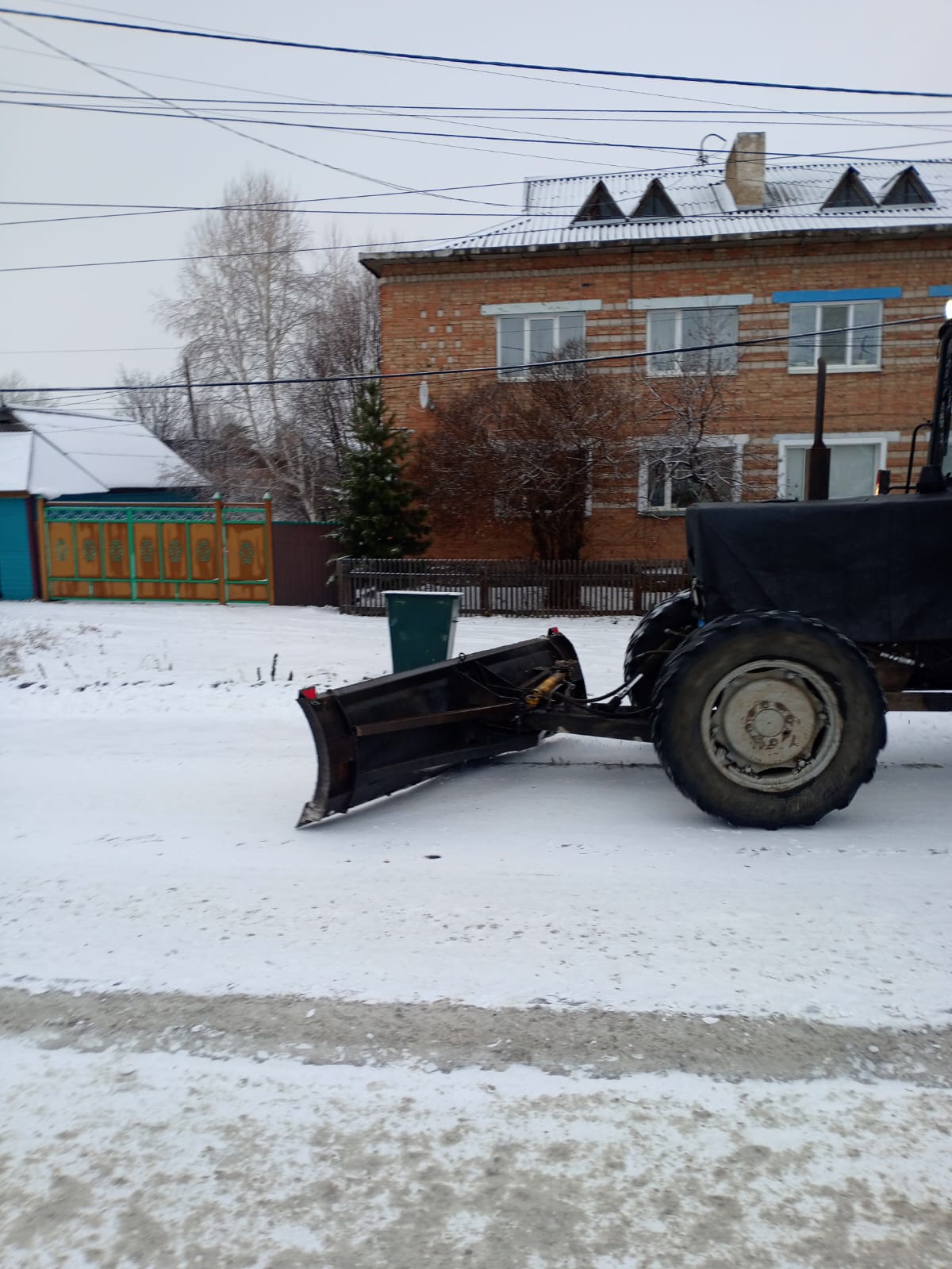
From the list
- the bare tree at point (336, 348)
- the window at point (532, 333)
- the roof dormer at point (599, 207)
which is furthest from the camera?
the bare tree at point (336, 348)

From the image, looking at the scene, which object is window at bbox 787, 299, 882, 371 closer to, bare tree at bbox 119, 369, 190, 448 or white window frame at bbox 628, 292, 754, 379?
white window frame at bbox 628, 292, 754, 379

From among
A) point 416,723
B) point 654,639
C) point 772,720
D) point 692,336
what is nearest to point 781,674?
point 772,720

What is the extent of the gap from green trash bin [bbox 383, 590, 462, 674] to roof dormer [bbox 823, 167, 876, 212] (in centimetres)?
1859

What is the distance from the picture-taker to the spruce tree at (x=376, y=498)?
19391 mm

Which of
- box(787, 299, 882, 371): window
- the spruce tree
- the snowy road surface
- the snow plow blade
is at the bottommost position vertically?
the snowy road surface

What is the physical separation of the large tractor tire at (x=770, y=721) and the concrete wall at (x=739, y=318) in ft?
57.0

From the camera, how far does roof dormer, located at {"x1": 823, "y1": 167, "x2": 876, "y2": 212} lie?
2352 cm

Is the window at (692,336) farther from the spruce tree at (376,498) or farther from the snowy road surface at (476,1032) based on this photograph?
the snowy road surface at (476,1032)

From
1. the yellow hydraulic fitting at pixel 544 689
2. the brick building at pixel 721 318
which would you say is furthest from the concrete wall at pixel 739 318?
the yellow hydraulic fitting at pixel 544 689

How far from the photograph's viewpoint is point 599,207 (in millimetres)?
24406

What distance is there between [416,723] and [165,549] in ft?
50.2

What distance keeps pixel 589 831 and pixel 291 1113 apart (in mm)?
2693

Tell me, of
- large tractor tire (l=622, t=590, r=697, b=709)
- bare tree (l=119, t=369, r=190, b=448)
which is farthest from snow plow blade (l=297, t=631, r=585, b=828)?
bare tree (l=119, t=369, r=190, b=448)

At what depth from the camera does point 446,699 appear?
6.18m
